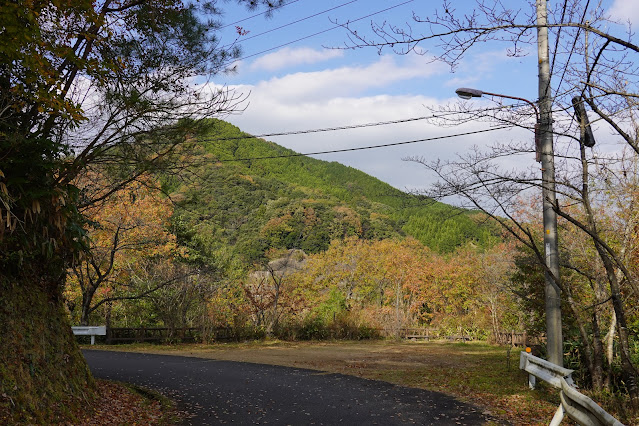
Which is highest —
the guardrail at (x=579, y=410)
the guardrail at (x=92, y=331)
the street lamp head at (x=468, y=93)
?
the street lamp head at (x=468, y=93)

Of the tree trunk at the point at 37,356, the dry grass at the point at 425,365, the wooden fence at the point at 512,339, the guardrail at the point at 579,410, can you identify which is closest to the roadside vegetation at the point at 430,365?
the dry grass at the point at 425,365

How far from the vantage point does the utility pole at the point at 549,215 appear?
8.46 m

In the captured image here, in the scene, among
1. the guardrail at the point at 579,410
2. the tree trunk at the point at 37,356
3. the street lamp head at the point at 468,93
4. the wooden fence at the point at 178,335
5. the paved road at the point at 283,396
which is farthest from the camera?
the wooden fence at the point at 178,335

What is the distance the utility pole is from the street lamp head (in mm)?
996

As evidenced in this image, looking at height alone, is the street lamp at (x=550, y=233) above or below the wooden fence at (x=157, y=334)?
above

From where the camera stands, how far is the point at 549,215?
9.02 m

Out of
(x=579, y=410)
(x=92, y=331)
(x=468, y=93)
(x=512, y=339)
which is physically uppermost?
(x=468, y=93)

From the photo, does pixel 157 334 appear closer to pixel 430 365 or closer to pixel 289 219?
pixel 430 365

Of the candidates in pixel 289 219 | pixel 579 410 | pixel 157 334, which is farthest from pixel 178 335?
pixel 289 219

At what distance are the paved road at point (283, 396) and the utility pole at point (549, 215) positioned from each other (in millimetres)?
1826

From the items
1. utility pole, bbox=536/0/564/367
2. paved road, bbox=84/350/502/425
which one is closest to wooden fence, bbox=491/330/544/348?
paved road, bbox=84/350/502/425

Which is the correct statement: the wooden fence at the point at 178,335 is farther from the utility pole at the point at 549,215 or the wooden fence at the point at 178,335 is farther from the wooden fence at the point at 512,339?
the utility pole at the point at 549,215

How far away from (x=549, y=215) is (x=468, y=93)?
263 centimetres

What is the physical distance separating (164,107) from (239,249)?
106 ft
